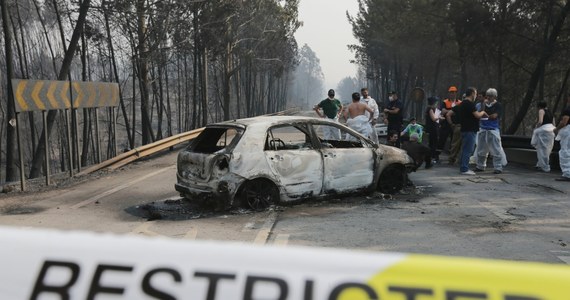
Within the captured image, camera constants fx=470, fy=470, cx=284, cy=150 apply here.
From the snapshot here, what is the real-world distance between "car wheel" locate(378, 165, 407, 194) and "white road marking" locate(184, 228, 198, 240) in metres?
3.60

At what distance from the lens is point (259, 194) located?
23.2ft

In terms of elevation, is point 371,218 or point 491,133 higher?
point 491,133

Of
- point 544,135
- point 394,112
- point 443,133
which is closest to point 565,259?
point 544,135

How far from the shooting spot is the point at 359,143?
8273mm

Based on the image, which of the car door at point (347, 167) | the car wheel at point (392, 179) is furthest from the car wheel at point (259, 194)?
the car wheel at point (392, 179)

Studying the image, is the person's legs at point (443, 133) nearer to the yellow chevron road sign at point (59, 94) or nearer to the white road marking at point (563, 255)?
the white road marking at point (563, 255)

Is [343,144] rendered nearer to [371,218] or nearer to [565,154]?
[371,218]

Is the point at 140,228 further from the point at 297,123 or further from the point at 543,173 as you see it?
the point at 543,173

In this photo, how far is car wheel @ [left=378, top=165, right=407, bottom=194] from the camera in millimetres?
8295

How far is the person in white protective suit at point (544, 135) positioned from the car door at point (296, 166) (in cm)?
612

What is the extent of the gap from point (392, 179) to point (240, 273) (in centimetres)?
740

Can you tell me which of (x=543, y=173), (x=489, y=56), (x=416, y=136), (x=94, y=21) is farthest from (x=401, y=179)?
(x=94, y=21)

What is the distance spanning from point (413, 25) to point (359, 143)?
24938mm

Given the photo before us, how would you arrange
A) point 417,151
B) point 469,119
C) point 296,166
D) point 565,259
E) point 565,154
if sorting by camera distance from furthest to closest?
1. point 417,151
2. point 469,119
3. point 565,154
4. point 296,166
5. point 565,259
